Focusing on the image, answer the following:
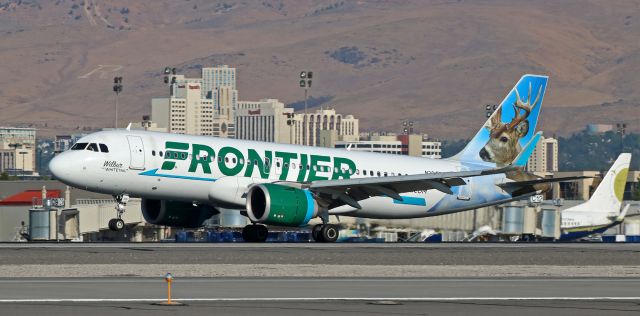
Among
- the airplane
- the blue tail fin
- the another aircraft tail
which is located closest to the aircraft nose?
the blue tail fin

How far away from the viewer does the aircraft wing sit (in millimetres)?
59375

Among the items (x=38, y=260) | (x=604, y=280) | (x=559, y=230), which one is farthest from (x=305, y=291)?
(x=559, y=230)

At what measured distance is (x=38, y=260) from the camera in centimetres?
4644

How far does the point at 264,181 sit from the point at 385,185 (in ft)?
16.8

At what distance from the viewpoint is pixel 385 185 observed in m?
60.6

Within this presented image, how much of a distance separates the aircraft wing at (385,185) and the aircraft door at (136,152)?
705cm

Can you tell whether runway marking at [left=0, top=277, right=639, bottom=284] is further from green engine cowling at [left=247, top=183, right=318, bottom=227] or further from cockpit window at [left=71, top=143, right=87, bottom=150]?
cockpit window at [left=71, top=143, right=87, bottom=150]

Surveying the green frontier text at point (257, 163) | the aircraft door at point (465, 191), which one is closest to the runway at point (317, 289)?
the green frontier text at point (257, 163)

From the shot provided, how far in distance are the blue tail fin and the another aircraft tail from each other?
14190mm

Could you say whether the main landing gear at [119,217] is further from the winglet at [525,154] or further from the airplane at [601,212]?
the airplane at [601,212]

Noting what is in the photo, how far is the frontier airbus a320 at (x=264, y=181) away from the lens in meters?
57.8

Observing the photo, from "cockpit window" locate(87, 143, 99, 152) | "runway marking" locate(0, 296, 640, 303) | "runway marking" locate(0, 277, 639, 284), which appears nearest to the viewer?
"runway marking" locate(0, 296, 640, 303)

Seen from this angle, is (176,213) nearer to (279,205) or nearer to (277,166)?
→ (277,166)

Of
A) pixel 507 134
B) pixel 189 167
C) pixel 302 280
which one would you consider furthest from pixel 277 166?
pixel 302 280
